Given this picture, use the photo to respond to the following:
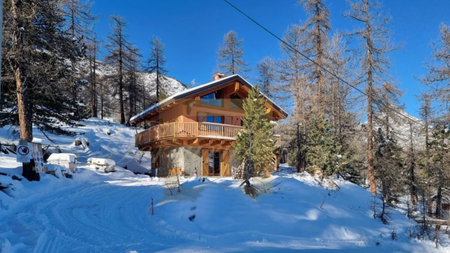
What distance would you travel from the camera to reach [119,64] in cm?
3562

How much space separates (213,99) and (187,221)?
12.9 meters

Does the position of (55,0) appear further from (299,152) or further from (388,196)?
(388,196)

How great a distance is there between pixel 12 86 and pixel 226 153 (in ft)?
42.0

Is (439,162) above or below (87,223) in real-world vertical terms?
above

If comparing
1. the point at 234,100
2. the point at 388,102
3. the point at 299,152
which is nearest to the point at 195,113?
the point at 234,100

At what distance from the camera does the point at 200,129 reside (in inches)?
698

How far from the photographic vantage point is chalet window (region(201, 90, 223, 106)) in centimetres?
1986

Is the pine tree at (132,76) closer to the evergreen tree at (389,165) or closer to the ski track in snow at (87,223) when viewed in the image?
the ski track in snow at (87,223)

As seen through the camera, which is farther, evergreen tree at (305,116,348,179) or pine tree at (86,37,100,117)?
pine tree at (86,37,100,117)

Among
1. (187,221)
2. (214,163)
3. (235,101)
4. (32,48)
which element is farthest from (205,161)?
(32,48)

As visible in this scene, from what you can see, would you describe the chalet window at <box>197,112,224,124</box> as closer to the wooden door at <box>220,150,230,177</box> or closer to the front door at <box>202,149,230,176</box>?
the front door at <box>202,149,230,176</box>

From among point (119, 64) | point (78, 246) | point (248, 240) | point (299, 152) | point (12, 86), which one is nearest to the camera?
point (78, 246)

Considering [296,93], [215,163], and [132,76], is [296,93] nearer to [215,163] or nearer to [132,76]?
[215,163]

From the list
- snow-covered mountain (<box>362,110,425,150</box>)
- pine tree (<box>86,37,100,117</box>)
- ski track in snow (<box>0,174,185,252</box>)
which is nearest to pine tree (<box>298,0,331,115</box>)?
snow-covered mountain (<box>362,110,425,150</box>)
